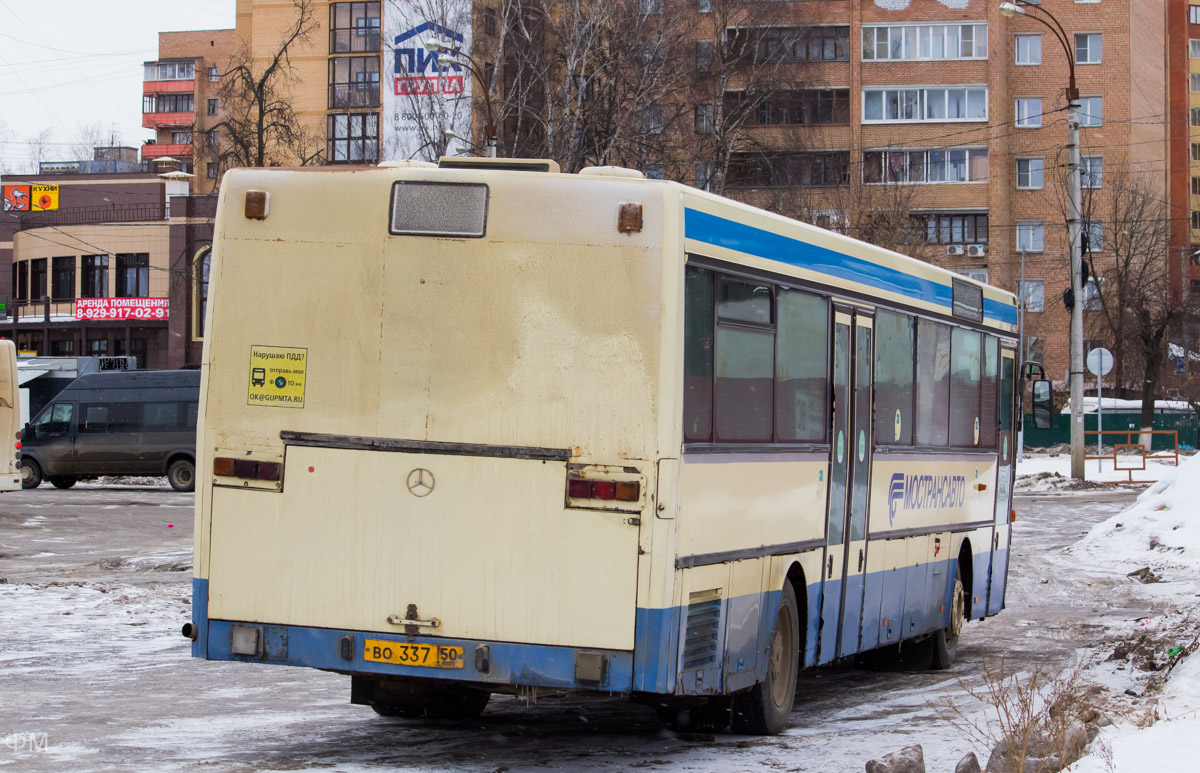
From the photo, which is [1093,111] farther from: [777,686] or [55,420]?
[777,686]

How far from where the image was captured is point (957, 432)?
12.7 m

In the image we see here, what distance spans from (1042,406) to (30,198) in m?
Result: 72.0

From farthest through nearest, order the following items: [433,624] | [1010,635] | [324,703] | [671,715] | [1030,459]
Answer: [1030,459] < [1010,635] < [324,703] < [671,715] < [433,624]

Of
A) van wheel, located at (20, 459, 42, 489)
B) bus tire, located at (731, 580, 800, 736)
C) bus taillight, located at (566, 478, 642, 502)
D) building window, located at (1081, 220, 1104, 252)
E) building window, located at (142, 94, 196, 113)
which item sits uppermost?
building window, located at (142, 94, 196, 113)

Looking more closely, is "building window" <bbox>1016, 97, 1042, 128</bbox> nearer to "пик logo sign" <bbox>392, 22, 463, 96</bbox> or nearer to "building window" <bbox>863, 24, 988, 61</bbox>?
"building window" <bbox>863, 24, 988, 61</bbox>

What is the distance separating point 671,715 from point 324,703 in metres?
2.35

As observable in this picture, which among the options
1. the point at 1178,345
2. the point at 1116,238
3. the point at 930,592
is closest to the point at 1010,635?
the point at 930,592

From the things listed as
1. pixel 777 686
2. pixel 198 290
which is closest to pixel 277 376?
pixel 777 686

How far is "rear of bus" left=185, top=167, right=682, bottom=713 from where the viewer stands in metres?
7.34

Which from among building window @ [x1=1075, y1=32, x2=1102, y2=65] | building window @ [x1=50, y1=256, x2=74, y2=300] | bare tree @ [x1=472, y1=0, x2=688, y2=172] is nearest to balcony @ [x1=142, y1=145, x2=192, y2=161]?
building window @ [x1=50, y1=256, x2=74, y2=300]

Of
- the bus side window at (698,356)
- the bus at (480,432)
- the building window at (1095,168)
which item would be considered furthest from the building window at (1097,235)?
the bus at (480,432)

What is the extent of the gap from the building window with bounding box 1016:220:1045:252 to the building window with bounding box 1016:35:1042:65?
7820mm

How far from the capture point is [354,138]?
69.2 metres

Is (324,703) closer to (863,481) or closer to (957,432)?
(863,481)
